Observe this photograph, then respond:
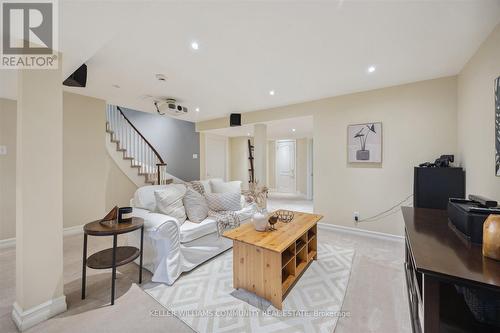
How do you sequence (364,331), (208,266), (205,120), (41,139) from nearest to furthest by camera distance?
(364,331)
(41,139)
(208,266)
(205,120)

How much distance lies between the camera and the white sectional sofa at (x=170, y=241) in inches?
77.9

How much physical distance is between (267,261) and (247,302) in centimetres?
41

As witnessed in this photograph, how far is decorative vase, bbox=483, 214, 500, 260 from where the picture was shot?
0.92 metres

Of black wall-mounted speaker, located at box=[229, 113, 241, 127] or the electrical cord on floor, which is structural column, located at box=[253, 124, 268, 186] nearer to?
black wall-mounted speaker, located at box=[229, 113, 241, 127]

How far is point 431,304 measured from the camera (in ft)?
3.05

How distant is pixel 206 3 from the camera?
4.83 ft

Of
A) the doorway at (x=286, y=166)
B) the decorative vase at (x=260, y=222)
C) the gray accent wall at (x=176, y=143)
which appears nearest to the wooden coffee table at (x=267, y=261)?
the decorative vase at (x=260, y=222)

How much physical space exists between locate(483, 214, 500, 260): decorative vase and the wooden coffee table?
1.11 m

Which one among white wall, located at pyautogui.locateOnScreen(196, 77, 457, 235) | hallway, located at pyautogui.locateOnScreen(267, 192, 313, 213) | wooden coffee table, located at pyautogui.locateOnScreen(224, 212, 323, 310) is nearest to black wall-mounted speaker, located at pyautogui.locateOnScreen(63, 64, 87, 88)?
wooden coffee table, located at pyautogui.locateOnScreen(224, 212, 323, 310)

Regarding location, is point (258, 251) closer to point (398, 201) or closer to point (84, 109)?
point (398, 201)

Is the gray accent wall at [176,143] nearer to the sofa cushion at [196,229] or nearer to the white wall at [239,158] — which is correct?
the white wall at [239,158]

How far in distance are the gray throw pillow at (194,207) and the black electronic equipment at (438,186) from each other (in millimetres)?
2634

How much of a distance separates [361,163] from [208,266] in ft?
9.27

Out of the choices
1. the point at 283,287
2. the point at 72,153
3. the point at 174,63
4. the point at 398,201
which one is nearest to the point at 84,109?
the point at 72,153
